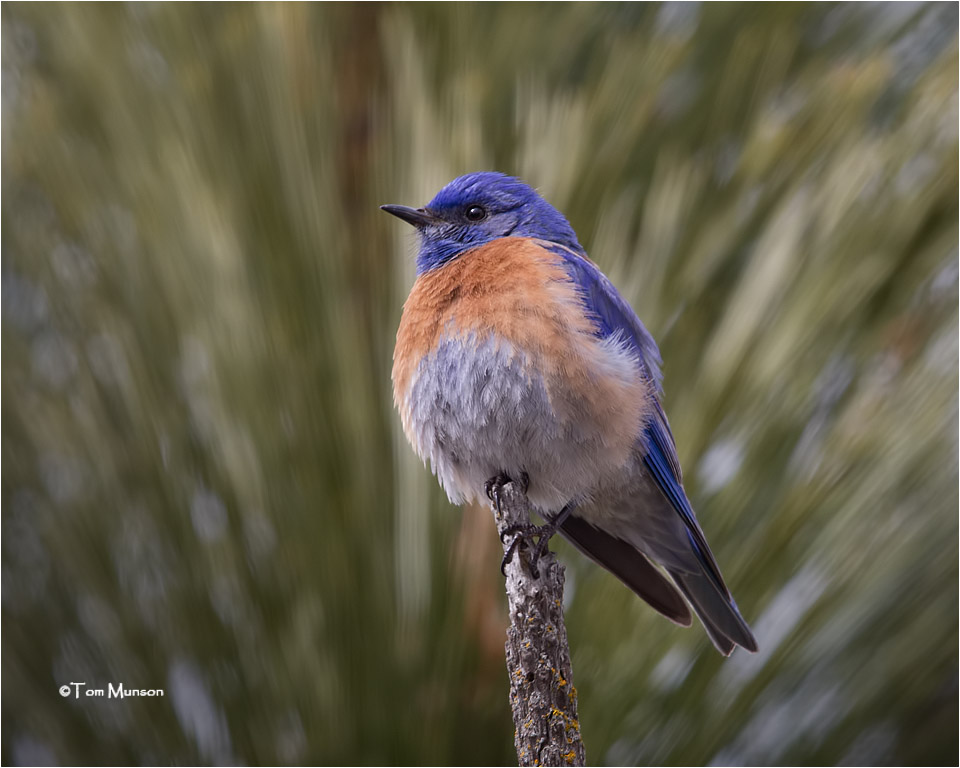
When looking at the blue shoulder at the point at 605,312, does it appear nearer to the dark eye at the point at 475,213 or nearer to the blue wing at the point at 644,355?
the blue wing at the point at 644,355

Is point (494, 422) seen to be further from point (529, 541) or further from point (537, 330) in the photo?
point (529, 541)

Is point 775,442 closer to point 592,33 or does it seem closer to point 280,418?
point 280,418

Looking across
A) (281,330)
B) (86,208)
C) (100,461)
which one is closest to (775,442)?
(281,330)

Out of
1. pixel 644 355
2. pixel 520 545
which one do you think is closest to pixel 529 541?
pixel 520 545

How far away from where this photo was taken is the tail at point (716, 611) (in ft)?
5.65

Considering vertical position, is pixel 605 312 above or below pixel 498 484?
above

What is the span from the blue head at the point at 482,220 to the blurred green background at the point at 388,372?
536 millimetres

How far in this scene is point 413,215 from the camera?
1.95 meters

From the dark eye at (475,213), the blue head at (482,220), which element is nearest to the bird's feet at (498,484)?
the blue head at (482,220)

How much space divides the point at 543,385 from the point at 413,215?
464 millimetres

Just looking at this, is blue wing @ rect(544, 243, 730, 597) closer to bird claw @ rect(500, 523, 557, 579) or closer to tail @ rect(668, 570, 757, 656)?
tail @ rect(668, 570, 757, 656)

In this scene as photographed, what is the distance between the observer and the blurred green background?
153 centimetres

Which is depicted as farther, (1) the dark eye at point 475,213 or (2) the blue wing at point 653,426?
(1) the dark eye at point 475,213

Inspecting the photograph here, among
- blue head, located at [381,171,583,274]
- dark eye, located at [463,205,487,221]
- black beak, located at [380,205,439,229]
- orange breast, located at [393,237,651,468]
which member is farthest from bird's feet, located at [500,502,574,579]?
dark eye, located at [463,205,487,221]
